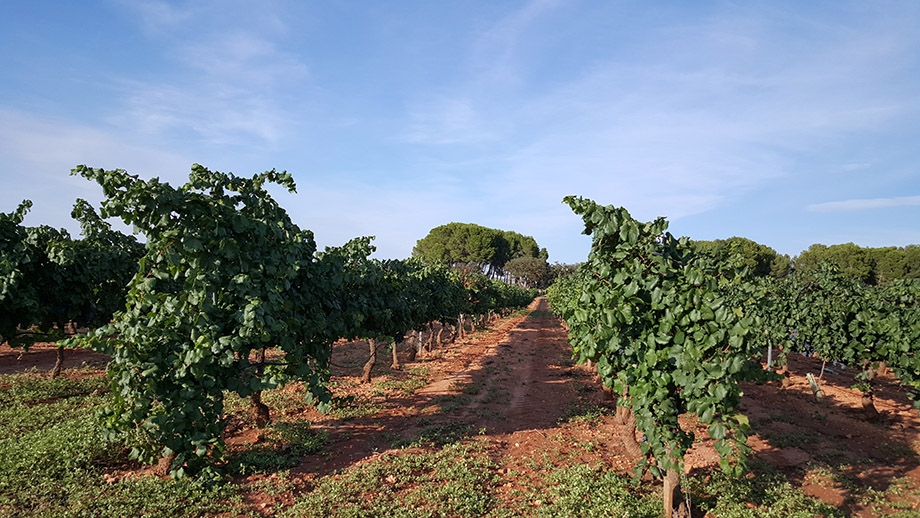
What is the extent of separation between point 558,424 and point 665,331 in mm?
6298

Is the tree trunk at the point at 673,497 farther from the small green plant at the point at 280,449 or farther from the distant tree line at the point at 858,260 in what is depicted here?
the distant tree line at the point at 858,260

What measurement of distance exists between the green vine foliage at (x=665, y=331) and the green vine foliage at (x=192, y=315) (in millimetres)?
4593

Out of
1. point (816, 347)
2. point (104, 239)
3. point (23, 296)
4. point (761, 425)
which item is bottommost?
point (761, 425)

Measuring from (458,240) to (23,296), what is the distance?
7753 cm

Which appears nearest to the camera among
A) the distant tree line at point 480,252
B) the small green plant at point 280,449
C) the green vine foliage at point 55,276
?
the small green plant at point 280,449

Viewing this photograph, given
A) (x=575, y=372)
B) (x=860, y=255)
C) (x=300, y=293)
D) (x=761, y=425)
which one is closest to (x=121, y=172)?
(x=300, y=293)

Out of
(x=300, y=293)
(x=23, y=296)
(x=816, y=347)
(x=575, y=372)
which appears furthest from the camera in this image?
(x=575, y=372)

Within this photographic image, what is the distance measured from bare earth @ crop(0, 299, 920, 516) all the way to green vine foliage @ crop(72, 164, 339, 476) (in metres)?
1.55

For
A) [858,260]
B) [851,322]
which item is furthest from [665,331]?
[858,260]

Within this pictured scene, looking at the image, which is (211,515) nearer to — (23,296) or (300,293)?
(300,293)

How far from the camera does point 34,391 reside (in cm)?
1286

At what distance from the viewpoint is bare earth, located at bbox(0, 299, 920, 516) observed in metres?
8.70

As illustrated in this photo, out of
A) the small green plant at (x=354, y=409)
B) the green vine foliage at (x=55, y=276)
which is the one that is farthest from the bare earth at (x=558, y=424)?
the green vine foliage at (x=55, y=276)

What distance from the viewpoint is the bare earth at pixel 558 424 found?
870cm
